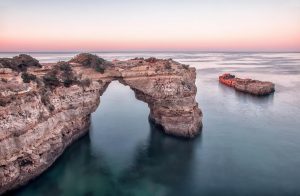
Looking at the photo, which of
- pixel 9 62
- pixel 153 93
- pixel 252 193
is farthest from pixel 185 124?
pixel 9 62

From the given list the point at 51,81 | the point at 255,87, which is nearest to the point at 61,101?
the point at 51,81

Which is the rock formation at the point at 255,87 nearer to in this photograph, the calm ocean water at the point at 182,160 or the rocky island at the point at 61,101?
the calm ocean water at the point at 182,160

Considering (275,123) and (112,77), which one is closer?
(112,77)

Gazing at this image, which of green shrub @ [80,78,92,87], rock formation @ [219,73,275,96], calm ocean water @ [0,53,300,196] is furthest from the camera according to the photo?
rock formation @ [219,73,275,96]

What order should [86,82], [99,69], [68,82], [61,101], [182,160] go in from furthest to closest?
[99,69] → [86,82] → [68,82] → [182,160] → [61,101]

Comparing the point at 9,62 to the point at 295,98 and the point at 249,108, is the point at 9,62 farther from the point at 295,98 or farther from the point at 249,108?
the point at 295,98

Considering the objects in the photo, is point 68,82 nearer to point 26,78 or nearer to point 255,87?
point 26,78

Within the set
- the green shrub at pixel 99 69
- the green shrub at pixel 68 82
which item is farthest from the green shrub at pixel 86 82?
the green shrub at pixel 99 69

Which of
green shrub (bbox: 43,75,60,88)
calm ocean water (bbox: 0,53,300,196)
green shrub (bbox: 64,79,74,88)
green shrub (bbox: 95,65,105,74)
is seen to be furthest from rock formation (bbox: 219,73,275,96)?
green shrub (bbox: 43,75,60,88)

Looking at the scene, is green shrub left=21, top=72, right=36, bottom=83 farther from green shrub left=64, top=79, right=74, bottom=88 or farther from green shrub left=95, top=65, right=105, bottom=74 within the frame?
green shrub left=95, top=65, right=105, bottom=74
